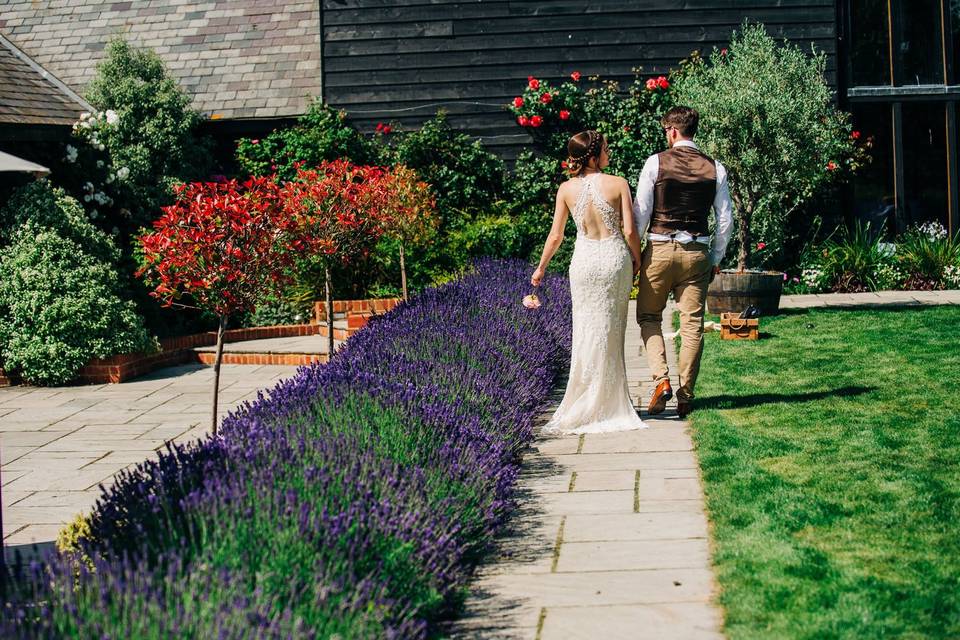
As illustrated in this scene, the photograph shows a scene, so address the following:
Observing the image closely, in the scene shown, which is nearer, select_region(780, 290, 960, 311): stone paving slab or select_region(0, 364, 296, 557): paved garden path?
select_region(0, 364, 296, 557): paved garden path

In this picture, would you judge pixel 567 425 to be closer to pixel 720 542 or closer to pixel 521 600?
pixel 720 542

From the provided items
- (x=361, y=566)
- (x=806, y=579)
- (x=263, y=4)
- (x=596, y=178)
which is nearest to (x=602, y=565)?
(x=806, y=579)

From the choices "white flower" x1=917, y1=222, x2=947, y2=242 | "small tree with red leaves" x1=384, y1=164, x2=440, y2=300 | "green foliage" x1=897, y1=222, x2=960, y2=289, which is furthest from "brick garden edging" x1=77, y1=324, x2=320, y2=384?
"white flower" x1=917, y1=222, x2=947, y2=242

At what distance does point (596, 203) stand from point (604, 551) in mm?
2776

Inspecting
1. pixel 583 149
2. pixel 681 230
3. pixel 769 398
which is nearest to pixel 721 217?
pixel 681 230

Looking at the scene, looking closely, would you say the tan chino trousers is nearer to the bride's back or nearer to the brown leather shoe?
the brown leather shoe

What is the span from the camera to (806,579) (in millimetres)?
4156

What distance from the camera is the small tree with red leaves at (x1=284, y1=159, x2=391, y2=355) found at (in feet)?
30.1

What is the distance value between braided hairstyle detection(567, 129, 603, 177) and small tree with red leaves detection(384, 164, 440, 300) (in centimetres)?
360

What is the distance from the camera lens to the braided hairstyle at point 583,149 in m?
6.88

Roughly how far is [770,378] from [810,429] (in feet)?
5.83

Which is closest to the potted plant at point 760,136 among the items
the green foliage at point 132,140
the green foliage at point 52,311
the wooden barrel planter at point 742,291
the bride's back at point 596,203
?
the wooden barrel planter at point 742,291

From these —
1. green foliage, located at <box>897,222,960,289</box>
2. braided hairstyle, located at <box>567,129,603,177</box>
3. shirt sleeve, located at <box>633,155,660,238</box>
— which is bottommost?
green foliage, located at <box>897,222,960,289</box>

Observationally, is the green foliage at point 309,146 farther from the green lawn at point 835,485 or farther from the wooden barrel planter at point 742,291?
the green lawn at point 835,485
